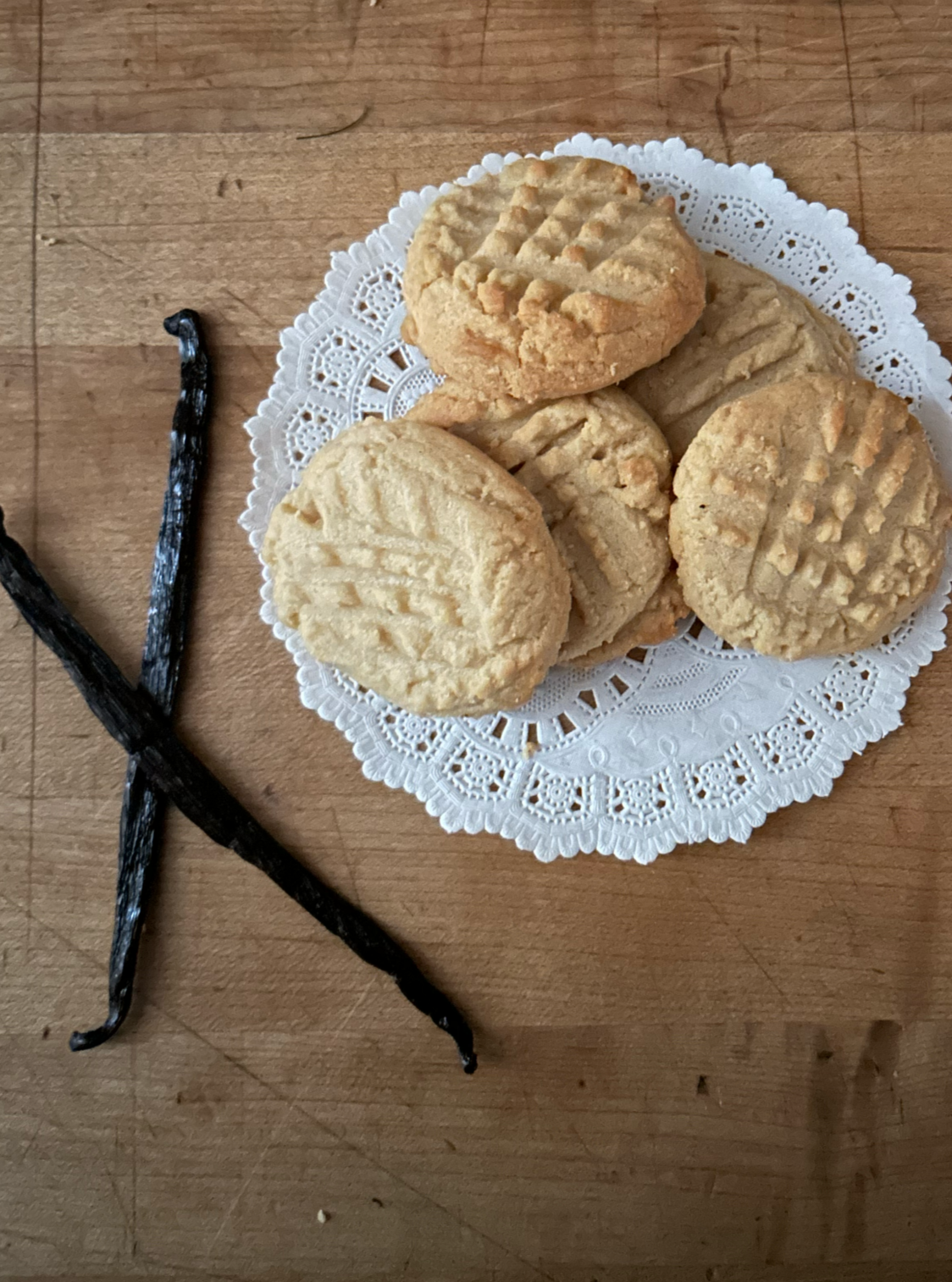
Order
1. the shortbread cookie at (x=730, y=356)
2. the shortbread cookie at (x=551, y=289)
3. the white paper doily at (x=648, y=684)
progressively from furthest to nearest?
the white paper doily at (x=648, y=684) < the shortbread cookie at (x=730, y=356) < the shortbread cookie at (x=551, y=289)

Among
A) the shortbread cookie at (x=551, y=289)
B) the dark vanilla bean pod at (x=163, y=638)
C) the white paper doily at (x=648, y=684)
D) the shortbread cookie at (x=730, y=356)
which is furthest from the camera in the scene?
the dark vanilla bean pod at (x=163, y=638)

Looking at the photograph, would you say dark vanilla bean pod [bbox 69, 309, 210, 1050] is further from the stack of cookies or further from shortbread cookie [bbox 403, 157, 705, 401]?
shortbread cookie [bbox 403, 157, 705, 401]

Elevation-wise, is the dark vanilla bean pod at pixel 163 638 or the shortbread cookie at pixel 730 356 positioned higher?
the shortbread cookie at pixel 730 356

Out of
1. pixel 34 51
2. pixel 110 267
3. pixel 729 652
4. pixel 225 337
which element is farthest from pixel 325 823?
pixel 34 51

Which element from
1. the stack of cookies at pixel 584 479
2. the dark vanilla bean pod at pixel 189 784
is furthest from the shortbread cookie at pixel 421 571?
the dark vanilla bean pod at pixel 189 784

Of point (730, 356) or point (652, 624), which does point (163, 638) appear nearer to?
point (652, 624)

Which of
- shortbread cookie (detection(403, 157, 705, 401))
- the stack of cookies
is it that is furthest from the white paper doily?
shortbread cookie (detection(403, 157, 705, 401))

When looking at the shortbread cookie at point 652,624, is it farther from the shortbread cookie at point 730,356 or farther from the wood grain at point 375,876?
the wood grain at point 375,876

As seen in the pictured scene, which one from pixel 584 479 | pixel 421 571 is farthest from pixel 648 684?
pixel 421 571
